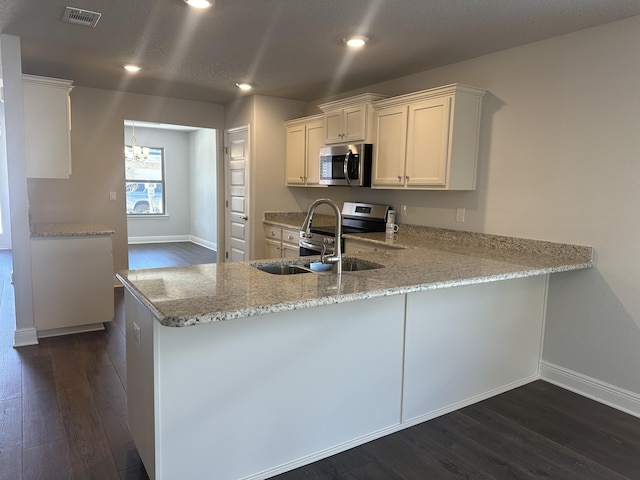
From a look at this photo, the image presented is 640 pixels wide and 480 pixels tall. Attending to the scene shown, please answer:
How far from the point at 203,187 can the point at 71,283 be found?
5.50 m

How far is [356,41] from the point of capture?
3.20m

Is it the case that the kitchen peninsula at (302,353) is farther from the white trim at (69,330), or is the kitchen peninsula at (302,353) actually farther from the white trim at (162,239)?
the white trim at (162,239)

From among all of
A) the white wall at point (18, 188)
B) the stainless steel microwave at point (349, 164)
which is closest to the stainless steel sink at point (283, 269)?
the stainless steel microwave at point (349, 164)

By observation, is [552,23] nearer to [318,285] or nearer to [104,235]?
[318,285]

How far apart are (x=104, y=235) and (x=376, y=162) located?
102 inches

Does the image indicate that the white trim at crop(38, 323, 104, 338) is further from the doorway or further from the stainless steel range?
the doorway

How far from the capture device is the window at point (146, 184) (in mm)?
9406

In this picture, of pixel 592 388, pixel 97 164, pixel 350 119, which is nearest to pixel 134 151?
pixel 97 164

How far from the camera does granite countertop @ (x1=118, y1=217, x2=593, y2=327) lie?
1.65m

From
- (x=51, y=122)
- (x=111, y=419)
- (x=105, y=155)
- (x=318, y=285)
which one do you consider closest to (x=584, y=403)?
(x=318, y=285)

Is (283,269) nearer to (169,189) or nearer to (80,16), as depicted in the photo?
(80,16)

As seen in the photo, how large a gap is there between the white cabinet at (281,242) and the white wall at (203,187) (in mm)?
3184

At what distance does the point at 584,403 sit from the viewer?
2.88 meters

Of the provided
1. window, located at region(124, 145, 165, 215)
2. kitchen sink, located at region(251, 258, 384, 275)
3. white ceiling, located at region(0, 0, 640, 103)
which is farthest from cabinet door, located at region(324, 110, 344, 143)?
window, located at region(124, 145, 165, 215)
